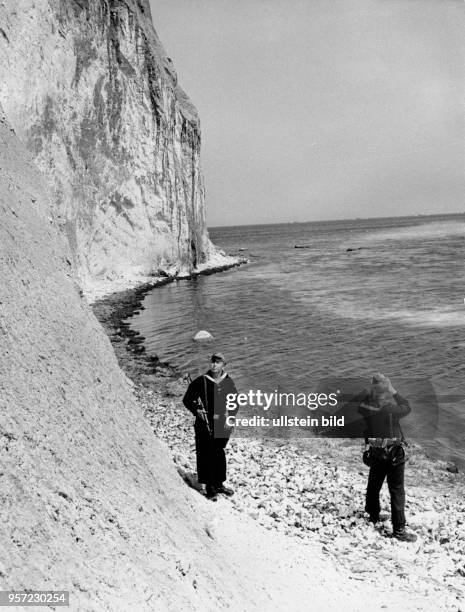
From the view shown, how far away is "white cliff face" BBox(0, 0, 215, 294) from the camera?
2825 cm

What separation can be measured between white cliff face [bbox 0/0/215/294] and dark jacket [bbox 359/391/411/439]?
2322 centimetres

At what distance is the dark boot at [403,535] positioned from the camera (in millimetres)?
6352

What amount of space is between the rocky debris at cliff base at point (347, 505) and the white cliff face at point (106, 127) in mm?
Answer: 20476

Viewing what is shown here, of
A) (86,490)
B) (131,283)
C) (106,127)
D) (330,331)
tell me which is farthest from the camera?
(131,283)

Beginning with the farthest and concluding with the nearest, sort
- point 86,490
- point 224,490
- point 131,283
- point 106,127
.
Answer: point 131,283 < point 106,127 < point 224,490 < point 86,490

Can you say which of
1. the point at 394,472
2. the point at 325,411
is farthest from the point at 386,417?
the point at 325,411

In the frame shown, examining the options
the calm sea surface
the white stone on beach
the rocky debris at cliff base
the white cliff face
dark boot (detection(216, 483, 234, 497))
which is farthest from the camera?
the white cliff face

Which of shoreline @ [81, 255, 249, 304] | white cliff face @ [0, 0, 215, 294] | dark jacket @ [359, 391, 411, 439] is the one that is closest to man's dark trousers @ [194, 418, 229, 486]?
dark jacket @ [359, 391, 411, 439]

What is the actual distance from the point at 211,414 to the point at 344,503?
8.78 ft

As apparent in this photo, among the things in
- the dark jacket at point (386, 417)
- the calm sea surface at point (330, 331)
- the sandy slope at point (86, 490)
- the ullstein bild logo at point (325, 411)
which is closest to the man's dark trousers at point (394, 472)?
the dark jacket at point (386, 417)

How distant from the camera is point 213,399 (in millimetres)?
6285

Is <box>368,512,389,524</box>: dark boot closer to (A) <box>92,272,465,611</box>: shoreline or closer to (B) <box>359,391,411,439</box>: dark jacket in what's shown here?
(A) <box>92,272,465,611</box>: shoreline

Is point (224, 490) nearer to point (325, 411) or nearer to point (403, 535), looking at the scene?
point (403, 535)

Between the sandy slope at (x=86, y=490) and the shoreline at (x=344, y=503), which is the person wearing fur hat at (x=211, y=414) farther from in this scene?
the sandy slope at (x=86, y=490)
